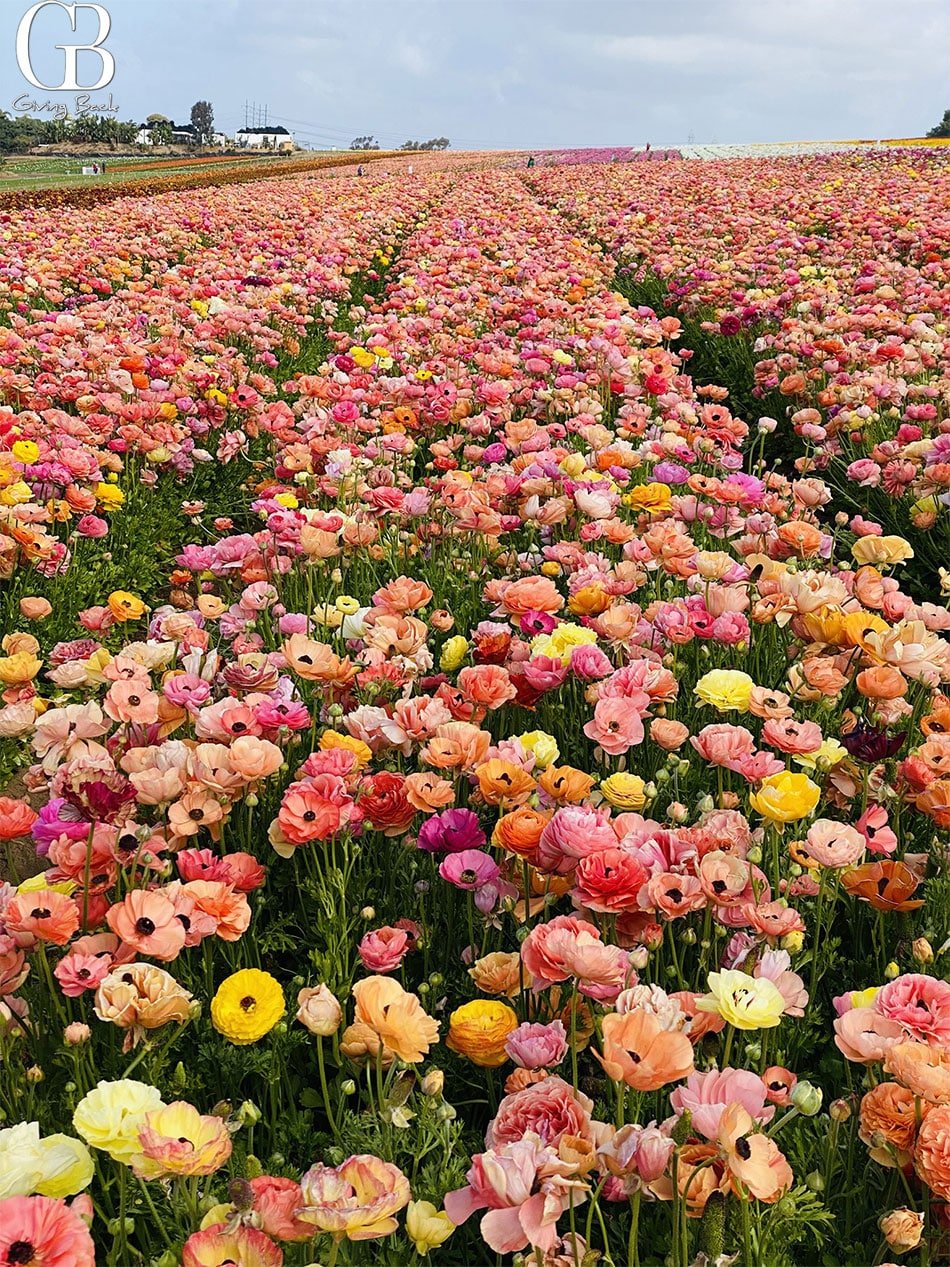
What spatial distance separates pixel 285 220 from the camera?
41.6 ft

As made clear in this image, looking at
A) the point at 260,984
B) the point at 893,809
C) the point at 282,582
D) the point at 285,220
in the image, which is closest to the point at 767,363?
the point at 282,582

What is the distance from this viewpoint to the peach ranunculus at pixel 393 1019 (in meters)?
1.42

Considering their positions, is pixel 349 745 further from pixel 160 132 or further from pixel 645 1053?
pixel 160 132

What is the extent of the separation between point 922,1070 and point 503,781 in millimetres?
855

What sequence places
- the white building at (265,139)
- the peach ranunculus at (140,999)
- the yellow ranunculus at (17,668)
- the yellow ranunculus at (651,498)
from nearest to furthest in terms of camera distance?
the peach ranunculus at (140,999)
the yellow ranunculus at (17,668)
the yellow ranunculus at (651,498)
the white building at (265,139)

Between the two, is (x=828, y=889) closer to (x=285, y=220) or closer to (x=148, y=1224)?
(x=148, y=1224)

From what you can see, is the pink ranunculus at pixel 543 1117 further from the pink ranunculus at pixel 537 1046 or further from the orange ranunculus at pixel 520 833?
the orange ranunculus at pixel 520 833

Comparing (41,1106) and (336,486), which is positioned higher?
(336,486)

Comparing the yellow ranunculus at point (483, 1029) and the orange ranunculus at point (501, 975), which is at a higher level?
the yellow ranunculus at point (483, 1029)

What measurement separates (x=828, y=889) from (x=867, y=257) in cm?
813

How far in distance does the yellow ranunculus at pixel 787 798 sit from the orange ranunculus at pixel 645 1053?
Result: 599mm

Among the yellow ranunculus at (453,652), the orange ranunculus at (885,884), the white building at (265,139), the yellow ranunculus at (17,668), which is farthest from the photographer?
the white building at (265,139)

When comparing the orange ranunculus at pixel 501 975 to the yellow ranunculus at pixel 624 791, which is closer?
the orange ranunculus at pixel 501 975

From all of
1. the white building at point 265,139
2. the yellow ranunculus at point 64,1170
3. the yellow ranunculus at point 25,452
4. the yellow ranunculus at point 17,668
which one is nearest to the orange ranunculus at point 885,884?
the yellow ranunculus at point 64,1170
